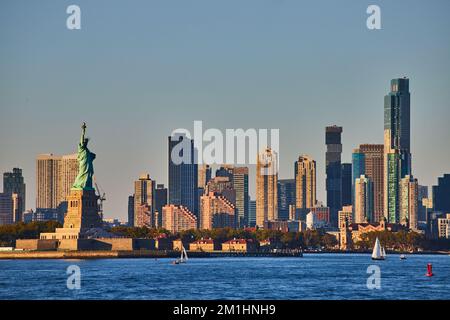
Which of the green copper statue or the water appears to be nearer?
the water

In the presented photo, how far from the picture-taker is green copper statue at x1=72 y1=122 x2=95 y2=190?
186375mm

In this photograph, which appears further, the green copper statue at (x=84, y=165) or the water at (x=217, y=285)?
the green copper statue at (x=84, y=165)

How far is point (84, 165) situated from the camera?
188875mm

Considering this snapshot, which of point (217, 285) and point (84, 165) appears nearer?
point (217, 285)

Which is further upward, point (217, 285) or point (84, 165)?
point (84, 165)

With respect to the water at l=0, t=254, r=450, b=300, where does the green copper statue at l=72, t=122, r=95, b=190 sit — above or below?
above

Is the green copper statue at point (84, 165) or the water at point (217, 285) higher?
the green copper statue at point (84, 165)

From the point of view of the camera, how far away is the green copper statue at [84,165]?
611ft
